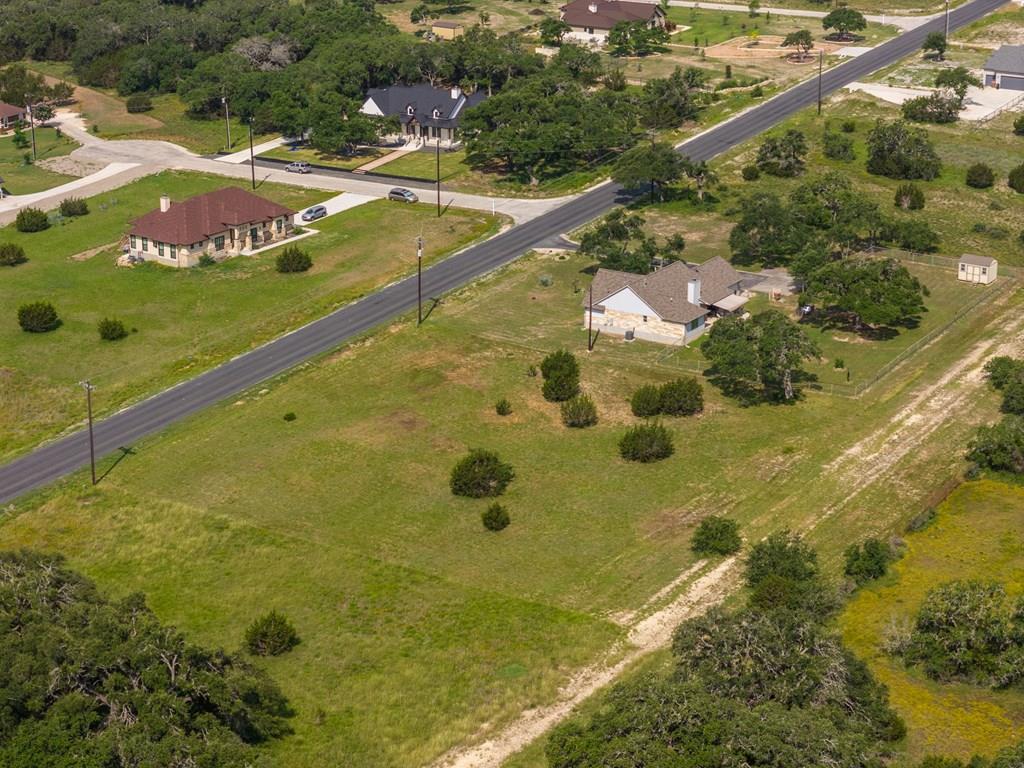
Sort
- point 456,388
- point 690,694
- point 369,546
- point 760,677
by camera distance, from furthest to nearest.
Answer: point 456,388 < point 369,546 < point 760,677 < point 690,694

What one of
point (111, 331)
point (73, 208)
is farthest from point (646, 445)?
point (73, 208)

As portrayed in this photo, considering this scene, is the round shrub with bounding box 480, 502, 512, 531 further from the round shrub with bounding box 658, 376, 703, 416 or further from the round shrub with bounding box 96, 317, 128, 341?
the round shrub with bounding box 96, 317, 128, 341

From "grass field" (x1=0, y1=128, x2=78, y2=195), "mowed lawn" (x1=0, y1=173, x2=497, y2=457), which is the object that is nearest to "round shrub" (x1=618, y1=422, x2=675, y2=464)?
"mowed lawn" (x1=0, y1=173, x2=497, y2=457)

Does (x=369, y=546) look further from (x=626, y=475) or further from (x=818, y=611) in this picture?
(x=818, y=611)

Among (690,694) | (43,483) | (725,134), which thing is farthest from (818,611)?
(725,134)

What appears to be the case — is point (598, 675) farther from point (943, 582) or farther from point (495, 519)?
point (943, 582)

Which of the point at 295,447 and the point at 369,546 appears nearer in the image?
the point at 369,546

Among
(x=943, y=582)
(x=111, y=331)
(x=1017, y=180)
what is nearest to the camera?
(x=943, y=582)
